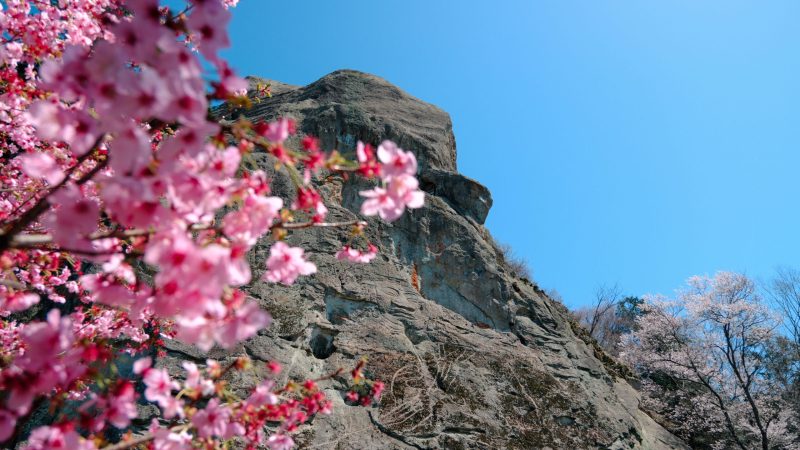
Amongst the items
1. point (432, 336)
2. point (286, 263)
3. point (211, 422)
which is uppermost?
point (432, 336)

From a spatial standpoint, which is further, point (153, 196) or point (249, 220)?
point (249, 220)

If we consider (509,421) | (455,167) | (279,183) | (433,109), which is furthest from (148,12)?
(433,109)

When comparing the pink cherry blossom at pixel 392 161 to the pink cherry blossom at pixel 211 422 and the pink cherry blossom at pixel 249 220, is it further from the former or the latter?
the pink cherry blossom at pixel 211 422

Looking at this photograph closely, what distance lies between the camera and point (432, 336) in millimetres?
6488

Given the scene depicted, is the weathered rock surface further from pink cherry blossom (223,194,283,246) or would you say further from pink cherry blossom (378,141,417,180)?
pink cherry blossom (223,194,283,246)

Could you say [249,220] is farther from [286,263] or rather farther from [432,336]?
[432,336]

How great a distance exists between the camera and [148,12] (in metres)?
1.04

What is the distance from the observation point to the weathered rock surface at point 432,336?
5.19 m

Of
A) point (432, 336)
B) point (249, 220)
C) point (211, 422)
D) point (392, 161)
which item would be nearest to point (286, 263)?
point (249, 220)

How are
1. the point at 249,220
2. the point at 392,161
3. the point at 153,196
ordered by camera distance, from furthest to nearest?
the point at 392,161, the point at 249,220, the point at 153,196

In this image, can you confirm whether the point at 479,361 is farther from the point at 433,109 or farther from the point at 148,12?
the point at 433,109

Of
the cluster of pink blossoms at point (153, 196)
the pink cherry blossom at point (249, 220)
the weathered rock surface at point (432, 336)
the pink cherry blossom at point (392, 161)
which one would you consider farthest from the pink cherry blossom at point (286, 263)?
the weathered rock surface at point (432, 336)

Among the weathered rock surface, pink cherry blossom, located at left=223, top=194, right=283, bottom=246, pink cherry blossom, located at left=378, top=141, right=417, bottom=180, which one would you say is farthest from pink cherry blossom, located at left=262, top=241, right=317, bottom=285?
the weathered rock surface

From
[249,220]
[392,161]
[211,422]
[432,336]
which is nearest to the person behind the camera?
[249,220]
